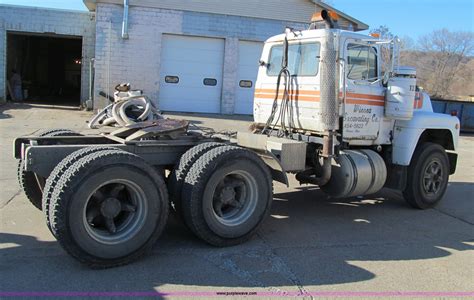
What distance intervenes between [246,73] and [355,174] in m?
13.3

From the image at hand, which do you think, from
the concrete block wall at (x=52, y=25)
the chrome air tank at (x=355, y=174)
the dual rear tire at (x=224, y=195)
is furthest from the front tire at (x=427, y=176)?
the concrete block wall at (x=52, y=25)

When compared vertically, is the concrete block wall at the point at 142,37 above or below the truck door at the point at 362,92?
above

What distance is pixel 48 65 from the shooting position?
110ft

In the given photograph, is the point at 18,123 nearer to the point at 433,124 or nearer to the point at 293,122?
the point at 293,122

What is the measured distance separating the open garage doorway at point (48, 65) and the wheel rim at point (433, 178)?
68.6 ft

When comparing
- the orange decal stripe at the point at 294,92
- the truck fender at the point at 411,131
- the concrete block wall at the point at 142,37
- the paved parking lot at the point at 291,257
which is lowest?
the paved parking lot at the point at 291,257

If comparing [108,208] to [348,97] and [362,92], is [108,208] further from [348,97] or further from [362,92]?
[362,92]

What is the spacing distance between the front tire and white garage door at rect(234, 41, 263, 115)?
40.3ft

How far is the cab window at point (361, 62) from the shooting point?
661 cm

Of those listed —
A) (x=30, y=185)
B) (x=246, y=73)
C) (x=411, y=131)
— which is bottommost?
(x=30, y=185)

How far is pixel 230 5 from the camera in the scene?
18.8 m

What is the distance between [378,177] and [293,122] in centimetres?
144

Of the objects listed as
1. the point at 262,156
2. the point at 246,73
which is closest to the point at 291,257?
the point at 262,156

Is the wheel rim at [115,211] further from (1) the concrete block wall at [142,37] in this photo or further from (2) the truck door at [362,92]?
(1) the concrete block wall at [142,37]
